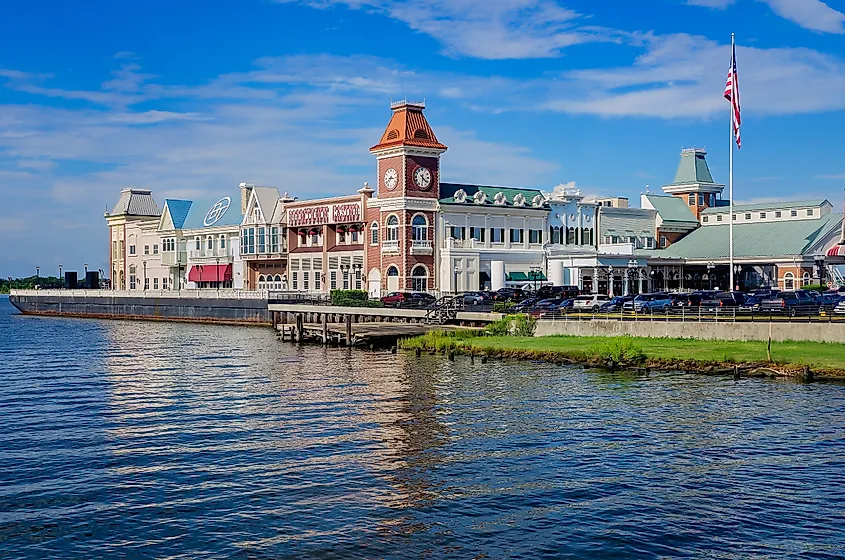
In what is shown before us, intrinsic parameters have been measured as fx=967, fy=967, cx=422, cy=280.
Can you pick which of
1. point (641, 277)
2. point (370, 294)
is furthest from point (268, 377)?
point (641, 277)

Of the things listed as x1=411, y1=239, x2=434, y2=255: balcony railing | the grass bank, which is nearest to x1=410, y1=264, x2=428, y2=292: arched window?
x1=411, y1=239, x2=434, y2=255: balcony railing

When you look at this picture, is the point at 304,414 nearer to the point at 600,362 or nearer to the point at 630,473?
the point at 630,473

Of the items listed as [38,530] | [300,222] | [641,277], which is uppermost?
Result: [300,222]

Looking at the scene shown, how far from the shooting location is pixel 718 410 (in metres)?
33.7

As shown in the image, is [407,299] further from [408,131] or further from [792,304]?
[792,304]

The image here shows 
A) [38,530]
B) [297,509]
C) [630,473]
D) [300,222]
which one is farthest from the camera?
[300,222]

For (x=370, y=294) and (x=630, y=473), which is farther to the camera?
(x=370, y=294)

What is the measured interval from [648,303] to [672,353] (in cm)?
1938

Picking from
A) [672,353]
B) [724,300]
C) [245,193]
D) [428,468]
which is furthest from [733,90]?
[245,193]

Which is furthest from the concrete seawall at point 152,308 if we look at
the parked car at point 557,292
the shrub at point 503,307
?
the shrub at point 503,307

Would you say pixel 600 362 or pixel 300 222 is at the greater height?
pixel 300 222

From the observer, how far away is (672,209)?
11788 cm

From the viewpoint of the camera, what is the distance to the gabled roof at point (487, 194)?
98012 mm

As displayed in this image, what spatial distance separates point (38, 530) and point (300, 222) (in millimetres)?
89195
